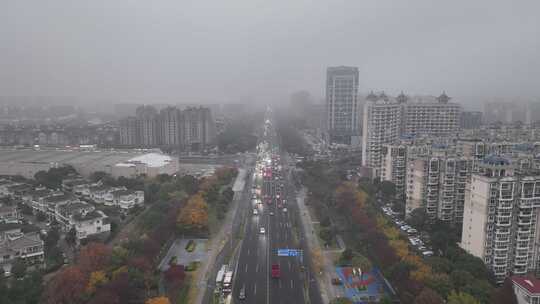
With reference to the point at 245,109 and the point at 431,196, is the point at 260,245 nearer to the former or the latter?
the point at 431,196

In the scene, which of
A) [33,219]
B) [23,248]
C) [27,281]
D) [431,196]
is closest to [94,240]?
[23,248]

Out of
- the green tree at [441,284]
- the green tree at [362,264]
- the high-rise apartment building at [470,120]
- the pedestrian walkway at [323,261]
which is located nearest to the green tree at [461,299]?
the green tree at [441,284]

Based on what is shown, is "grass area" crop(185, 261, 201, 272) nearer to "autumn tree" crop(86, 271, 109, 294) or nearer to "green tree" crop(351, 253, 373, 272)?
"autumn tree" crop(86, 271, 109, 294)

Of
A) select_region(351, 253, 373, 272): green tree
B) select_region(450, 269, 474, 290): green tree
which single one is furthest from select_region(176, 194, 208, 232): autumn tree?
select_region(450, 269, 474, 290): green tree

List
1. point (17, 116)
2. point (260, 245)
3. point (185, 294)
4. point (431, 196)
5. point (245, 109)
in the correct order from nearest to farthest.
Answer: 1. point (185, 294)
2. point (260, 245)
3. point (431, 196)
4. point (17, 116)
5. point (245, 109)

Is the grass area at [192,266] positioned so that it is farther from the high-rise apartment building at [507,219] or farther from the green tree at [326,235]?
the high-rise apartment building at [507,219]
